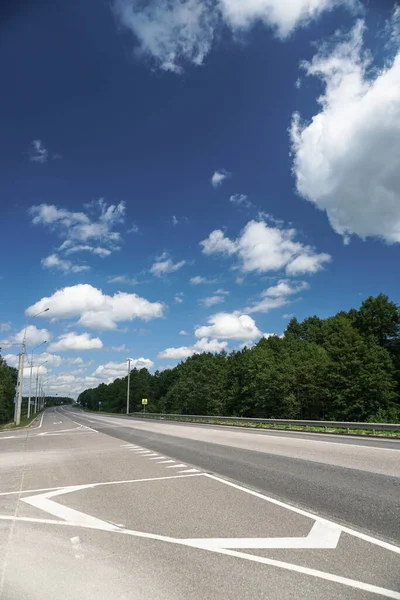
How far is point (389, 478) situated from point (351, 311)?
193ft

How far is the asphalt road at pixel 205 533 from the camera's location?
3.97 meters

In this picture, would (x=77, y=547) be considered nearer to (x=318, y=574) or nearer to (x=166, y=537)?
(x=166, y=537)

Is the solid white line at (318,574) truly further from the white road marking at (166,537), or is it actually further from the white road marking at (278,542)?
the white road marking at (278,542)

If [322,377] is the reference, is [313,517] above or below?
below

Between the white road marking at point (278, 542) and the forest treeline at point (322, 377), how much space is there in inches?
1236

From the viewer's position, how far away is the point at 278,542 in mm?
5043

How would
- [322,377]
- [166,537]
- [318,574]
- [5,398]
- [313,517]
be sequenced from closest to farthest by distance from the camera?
[318,574]
[166,537]
[313,517]
[322,377]
[5,398]

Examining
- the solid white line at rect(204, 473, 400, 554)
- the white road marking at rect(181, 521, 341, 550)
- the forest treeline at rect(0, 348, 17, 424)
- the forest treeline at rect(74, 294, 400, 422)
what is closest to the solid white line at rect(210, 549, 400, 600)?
the white road marking at rect(181, 521, 341, 550)

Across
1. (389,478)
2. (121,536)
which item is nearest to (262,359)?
(389,478)

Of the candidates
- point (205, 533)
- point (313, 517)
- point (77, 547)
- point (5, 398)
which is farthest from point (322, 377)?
point (5, 398)

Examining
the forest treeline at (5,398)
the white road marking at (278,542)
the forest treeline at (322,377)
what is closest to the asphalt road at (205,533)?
the white road marking at (278,542)

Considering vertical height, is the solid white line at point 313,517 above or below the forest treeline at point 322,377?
below

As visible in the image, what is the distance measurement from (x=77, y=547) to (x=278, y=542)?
2.41m

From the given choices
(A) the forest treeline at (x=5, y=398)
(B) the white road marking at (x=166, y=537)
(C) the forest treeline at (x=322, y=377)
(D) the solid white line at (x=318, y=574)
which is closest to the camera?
(D) the solid white line at (x=318, y=574)
